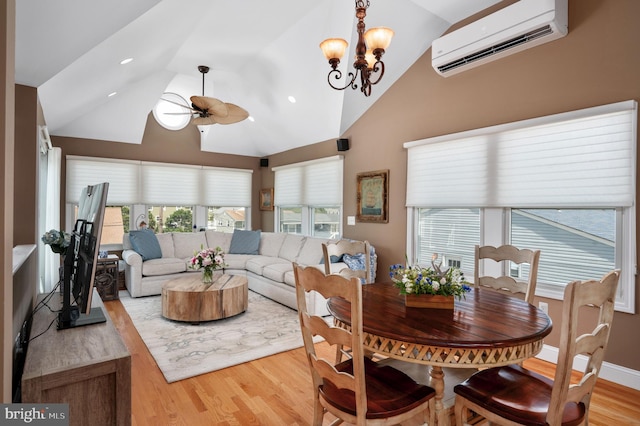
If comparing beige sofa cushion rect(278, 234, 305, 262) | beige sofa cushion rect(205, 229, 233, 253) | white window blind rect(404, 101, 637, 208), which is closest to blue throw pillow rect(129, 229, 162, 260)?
beige sofa cushion rect(205, 229, 233, 253)

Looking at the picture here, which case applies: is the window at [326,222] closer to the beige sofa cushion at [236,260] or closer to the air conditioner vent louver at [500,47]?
the beige sofa cushion at [236,260]

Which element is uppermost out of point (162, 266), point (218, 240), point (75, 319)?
Answer: point (218, 240)

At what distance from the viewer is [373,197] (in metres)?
4.94

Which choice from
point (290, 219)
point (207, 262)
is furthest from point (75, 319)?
point (290, 219)

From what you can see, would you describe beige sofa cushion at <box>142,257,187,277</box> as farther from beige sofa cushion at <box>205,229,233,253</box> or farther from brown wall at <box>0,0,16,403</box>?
brown wall at <box>0,0,16,403</box>

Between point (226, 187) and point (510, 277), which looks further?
point (226, 187)

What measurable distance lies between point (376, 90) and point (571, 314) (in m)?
3.98

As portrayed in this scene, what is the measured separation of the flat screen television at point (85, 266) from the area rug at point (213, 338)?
38.2 inches

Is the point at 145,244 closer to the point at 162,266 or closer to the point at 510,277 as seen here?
the point at 162,266

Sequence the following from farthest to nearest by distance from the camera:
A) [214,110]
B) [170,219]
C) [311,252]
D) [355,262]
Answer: [170,219]
[311,252]
[355,262]
[214,110]

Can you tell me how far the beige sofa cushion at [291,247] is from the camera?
5.71 meters

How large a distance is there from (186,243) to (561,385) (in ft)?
19.4

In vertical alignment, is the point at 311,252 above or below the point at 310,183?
below

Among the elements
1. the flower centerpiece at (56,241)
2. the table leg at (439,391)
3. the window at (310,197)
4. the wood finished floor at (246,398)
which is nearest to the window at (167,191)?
the window at (310,197)
